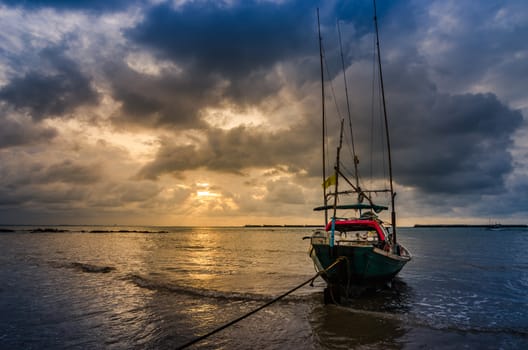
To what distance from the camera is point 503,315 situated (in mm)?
12844

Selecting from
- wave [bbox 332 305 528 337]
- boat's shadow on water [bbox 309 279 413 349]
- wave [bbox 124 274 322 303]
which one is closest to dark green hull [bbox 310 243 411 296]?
boat's shadow on water [bbox 309 279 413 349]

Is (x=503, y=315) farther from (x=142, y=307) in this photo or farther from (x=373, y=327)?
(x=142, y=307)

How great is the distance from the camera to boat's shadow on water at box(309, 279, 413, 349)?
29.1ft

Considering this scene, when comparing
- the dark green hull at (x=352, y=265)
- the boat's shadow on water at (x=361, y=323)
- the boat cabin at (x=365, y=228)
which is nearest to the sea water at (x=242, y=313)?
the boat's shadow on water at (x=361, y=323)

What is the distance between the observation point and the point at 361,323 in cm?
1045

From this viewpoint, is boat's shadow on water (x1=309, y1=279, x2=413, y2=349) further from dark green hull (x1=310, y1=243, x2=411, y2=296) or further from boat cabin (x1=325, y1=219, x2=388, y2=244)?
boat cabin (x1=325, y1=219, x2=388, y2=244)

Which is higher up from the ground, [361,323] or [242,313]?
[361,323]

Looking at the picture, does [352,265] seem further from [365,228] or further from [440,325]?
[365,228]

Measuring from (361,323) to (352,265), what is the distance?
2.87m

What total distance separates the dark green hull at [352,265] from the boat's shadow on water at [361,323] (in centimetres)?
86

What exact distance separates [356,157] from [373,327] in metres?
11.1

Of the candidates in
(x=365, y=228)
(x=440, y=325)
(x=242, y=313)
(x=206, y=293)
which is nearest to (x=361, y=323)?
(x=440, y=325)

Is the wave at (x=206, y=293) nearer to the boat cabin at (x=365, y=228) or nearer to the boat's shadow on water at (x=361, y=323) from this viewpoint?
the boat's shadow on water at (x=361, y=323)

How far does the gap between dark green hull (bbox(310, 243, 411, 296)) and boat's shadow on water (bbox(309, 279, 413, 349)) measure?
2.82 ft
